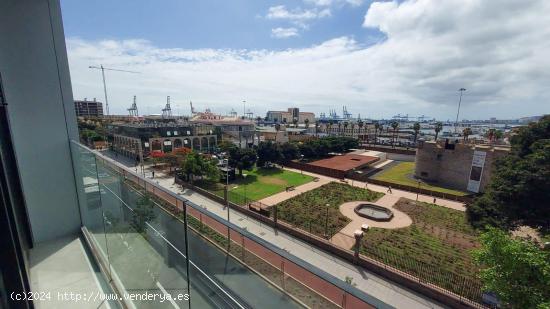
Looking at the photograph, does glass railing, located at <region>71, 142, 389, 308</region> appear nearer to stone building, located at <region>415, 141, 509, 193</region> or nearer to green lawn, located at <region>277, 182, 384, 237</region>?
green lawn, located at <region>277, 182, 384, 237</region>

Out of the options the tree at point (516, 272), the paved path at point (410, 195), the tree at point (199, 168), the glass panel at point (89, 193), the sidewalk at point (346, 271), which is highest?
the glass panel at point (89, 193)

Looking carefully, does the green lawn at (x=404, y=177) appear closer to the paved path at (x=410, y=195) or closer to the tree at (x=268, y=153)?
the paved path at (x=410, y=195)

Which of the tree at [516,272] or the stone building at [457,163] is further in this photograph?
the stone building at [457,163]

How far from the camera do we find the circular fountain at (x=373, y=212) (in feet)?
47.2

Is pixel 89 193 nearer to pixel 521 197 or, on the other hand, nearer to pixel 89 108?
pixel 521 197

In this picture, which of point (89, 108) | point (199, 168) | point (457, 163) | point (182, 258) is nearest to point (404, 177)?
point (457, 163)

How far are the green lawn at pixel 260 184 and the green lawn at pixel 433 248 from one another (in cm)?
811

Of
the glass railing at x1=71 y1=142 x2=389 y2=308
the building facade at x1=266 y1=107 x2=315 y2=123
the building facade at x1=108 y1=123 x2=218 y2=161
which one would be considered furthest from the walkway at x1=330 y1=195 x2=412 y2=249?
the building facade at x1=266 y1=107 x2=315 y2=123

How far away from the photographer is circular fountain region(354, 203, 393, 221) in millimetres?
14393

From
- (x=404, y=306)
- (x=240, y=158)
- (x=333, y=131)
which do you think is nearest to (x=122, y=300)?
(x=404, y=306)

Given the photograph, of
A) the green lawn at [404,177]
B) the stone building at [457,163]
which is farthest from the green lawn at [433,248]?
the stone building at [457,163]

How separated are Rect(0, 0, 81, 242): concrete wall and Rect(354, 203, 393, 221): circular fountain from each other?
13875 millimetres

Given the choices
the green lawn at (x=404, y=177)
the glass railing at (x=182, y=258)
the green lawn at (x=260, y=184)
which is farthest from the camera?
the green lawn at (x=404, y=177)

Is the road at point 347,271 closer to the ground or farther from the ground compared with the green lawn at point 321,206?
closer to the ground
